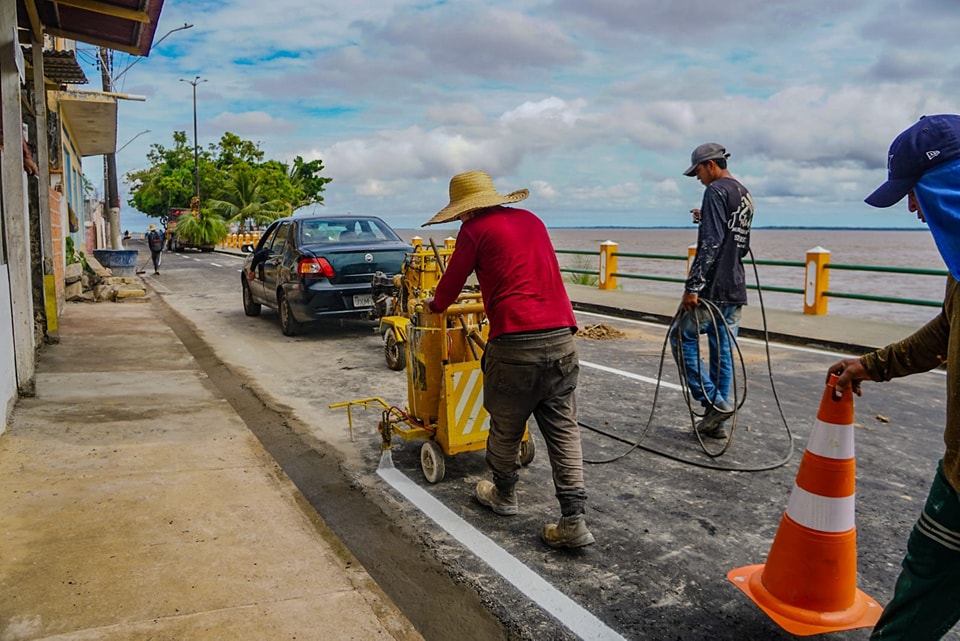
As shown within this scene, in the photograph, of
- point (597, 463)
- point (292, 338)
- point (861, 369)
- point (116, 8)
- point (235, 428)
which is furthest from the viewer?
point (292, 338)

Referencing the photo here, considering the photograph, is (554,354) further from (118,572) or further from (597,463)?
(118,572)

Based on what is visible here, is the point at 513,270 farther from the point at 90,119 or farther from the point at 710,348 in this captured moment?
the point at 90,119

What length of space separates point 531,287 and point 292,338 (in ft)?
23.9

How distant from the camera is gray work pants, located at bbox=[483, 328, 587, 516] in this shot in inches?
153

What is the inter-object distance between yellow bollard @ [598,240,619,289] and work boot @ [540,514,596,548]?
44.2 feet

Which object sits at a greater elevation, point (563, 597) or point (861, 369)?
point (861, 369)

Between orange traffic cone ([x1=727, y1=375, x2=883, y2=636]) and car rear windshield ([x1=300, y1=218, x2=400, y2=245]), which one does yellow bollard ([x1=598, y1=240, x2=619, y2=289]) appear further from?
orange traffic cone ([x1=727, y1=375, x2=883, y2=636])

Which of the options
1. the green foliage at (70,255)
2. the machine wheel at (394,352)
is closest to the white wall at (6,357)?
the machine wheel at (394,352)

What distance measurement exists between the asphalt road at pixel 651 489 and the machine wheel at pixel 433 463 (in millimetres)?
74

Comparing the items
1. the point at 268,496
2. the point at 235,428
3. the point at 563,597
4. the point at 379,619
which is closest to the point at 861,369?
the point at 563,597

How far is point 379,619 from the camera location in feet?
10.5

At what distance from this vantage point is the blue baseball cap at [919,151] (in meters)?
2.27

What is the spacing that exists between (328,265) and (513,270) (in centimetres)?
648

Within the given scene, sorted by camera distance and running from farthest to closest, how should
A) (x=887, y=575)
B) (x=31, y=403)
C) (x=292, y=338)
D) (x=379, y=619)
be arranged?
(x=292, y=338)
(x=31, y=403)
(x=887, y=575)
(x=379, y=619)
